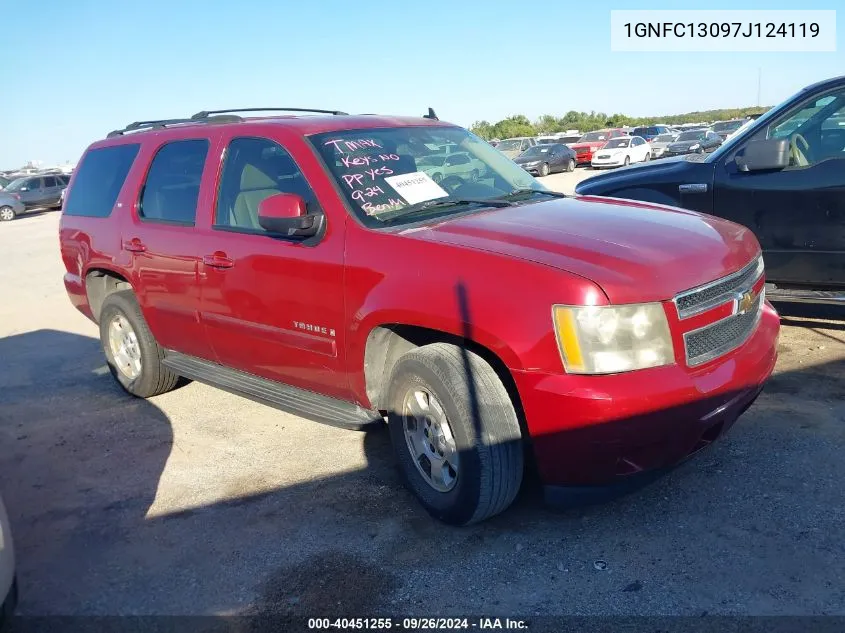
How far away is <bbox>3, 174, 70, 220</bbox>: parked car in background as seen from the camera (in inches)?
1182

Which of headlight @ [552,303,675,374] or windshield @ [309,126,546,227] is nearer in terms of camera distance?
headlight @ [552,303,675,374]

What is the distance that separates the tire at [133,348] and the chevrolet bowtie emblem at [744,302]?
381 centimetres

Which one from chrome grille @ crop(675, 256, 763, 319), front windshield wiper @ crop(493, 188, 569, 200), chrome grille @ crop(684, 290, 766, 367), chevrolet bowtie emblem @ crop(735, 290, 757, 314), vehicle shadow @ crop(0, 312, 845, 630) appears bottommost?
vehicle shadow @ crop(0, 312, 845, 630)

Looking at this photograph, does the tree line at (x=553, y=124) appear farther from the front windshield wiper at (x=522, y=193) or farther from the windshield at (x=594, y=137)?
the front windshield wiper at (x=522, y=193)

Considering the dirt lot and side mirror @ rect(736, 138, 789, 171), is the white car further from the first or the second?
the dirt lot

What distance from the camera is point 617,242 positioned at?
323 centimetres

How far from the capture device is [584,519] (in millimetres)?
3453

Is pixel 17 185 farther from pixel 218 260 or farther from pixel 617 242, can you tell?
pixel 617 242

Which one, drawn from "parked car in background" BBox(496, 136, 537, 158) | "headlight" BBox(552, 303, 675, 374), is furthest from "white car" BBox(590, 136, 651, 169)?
"headlight" BBox(552, 303, 675, 374)

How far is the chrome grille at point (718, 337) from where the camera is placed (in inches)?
120

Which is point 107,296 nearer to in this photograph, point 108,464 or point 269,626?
point 108,464

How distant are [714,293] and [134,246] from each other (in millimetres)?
3668

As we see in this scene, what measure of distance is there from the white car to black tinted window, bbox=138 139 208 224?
96.0ft

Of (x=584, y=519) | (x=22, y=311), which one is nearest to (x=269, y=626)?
(x=584, y=519)
